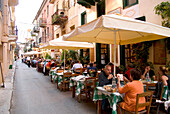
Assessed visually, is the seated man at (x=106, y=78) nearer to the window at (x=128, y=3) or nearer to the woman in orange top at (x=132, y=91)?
the woman in orange top at (x=132, y=91)

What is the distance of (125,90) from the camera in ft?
12.1

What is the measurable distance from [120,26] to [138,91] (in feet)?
5.53

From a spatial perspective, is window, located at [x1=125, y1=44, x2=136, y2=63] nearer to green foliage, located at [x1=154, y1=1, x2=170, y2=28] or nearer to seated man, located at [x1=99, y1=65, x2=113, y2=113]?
green foliage, located at [x1=154, y1=1, x2=170, y2=28]

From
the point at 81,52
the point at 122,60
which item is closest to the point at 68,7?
the point at 81,52

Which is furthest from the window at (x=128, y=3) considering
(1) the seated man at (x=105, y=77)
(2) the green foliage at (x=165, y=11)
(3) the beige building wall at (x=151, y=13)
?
(1) the seated man at (x=105, y=77)

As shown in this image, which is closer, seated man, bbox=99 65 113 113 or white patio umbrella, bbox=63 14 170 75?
white patio umbrella, bbox=63 14 170 75

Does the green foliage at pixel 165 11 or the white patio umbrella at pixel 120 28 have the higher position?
the green foliage at pixel 165 11

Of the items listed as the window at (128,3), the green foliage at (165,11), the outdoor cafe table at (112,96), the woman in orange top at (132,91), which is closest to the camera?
the woman in orange top at (132,91)

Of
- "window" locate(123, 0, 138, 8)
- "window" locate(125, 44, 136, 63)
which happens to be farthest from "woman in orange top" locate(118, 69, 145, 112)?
"window" locate(123, 0, 138, 8)

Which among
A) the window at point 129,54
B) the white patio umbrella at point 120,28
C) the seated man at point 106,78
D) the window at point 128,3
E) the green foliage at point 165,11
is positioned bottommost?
the seated man at point 106,78

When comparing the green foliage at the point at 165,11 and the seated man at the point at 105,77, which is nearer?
the seated man at the point at 105,77

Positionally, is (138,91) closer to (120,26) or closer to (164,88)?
(164,88)

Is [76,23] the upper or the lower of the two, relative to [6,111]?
upper

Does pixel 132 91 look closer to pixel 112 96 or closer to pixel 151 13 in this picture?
pixel 112 96
